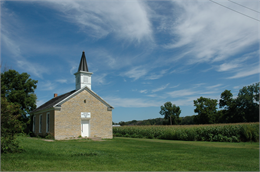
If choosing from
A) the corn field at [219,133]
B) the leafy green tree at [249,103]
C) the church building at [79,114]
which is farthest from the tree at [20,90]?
the leafy green tree at [249,103]

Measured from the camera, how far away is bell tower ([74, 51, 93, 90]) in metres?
25.6

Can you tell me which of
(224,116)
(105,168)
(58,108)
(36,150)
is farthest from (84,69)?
(224,116)

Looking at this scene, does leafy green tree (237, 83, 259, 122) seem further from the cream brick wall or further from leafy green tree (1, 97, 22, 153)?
leafy green tree (1, 97, 22, 153)

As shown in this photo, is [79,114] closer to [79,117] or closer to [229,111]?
[79,117]

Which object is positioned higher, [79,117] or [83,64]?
[83,64]

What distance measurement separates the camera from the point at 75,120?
2316 centimetres

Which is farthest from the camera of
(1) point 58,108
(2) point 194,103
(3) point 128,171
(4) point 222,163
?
(2) point 194,103

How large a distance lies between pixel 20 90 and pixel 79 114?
13573mm

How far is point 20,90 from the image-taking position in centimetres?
3119

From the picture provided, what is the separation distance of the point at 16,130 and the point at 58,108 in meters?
12.6

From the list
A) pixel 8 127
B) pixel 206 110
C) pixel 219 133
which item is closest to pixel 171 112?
pixel 206 110

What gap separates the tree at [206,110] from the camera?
63.6 m

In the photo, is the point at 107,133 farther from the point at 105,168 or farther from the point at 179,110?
the point at 179,110

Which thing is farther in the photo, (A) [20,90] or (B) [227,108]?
(B) [227,108]
